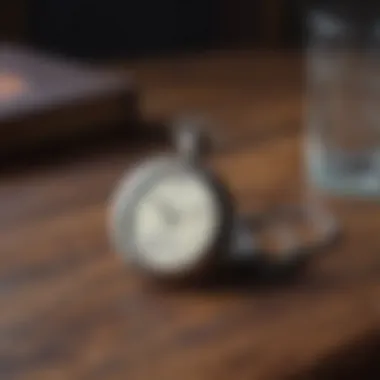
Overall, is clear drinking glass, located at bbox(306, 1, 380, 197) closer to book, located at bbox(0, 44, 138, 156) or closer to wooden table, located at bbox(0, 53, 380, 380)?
wooden table, located at bbox(0, 53, 380, 380)

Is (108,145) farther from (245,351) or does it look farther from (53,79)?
(245,351)

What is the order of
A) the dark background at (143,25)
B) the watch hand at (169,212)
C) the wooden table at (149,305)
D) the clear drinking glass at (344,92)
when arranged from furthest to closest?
the dark background at (143,25) < the clear drinking glass at (344,92) < the watch hand at (169,212) < the wooden table at (149,305)

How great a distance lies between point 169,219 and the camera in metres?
0.81

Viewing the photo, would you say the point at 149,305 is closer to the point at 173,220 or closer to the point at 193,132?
the point at 173,220

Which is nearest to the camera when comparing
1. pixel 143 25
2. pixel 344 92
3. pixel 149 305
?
pixel 149 305

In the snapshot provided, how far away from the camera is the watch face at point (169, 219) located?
795mm

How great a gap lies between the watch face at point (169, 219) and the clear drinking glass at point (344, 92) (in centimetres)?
24

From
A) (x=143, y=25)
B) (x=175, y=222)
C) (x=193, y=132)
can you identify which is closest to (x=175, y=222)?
(x=175, y=222)

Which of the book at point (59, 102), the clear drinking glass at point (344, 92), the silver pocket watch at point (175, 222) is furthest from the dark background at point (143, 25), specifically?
the silver pocket watch at point (175, 222)

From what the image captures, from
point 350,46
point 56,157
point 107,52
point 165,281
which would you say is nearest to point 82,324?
point 165,281

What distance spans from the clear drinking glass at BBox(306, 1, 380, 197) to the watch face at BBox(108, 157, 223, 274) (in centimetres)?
24

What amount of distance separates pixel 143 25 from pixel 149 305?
34.9 inches

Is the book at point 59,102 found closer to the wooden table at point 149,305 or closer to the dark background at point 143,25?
the wooden table at point 149,305

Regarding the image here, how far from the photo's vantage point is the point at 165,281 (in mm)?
803
